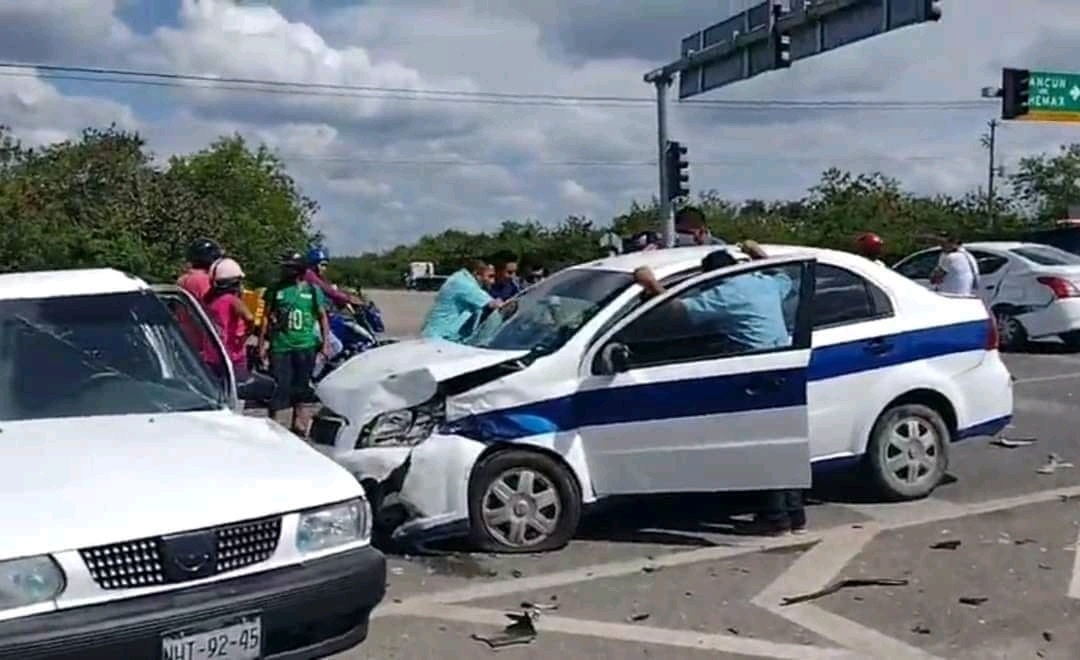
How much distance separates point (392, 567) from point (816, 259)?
3008 millimetres

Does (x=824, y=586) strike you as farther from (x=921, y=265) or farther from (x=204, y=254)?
(x=921, y=265)

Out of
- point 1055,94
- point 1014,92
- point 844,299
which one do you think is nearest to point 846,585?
point 844,299

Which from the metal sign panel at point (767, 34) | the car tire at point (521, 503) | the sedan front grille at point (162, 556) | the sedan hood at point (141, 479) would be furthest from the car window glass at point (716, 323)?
the metal sign panel at point (767, 34)

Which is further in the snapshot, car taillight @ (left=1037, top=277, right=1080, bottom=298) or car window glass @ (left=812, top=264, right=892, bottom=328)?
car taillight @ (left=1037, top=277, right=1080, bottom=298)

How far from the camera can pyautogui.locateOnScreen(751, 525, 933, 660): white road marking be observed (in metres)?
6.00

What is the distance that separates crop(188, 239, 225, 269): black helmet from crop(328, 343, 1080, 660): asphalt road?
13.2ft

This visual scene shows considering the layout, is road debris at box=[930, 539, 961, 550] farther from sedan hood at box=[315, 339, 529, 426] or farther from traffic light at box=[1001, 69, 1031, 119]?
traffic light at box=[1001, 69, 1031, 119]

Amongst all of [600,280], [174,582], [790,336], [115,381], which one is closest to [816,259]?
[790,336]

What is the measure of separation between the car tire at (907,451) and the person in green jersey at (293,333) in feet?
14.6

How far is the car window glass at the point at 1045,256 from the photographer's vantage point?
1905 cm

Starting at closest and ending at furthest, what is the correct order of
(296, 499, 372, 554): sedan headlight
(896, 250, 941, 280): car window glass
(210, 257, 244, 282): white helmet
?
(296, 499, 372, 554): sedan headlight < (210, 257, 244, 282): white helmet < (896, 250, 941, 280): car window glass

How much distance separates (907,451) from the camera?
8.80 metres

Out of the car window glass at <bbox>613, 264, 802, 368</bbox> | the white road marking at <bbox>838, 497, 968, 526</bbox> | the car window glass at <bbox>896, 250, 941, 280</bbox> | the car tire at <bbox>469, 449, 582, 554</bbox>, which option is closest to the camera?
the car tire at <bbox>469, 449, 582, 554</bbox>

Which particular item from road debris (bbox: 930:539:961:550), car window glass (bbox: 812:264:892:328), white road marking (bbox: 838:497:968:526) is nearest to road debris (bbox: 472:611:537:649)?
road debris (bbox: 930:539:961:550)
